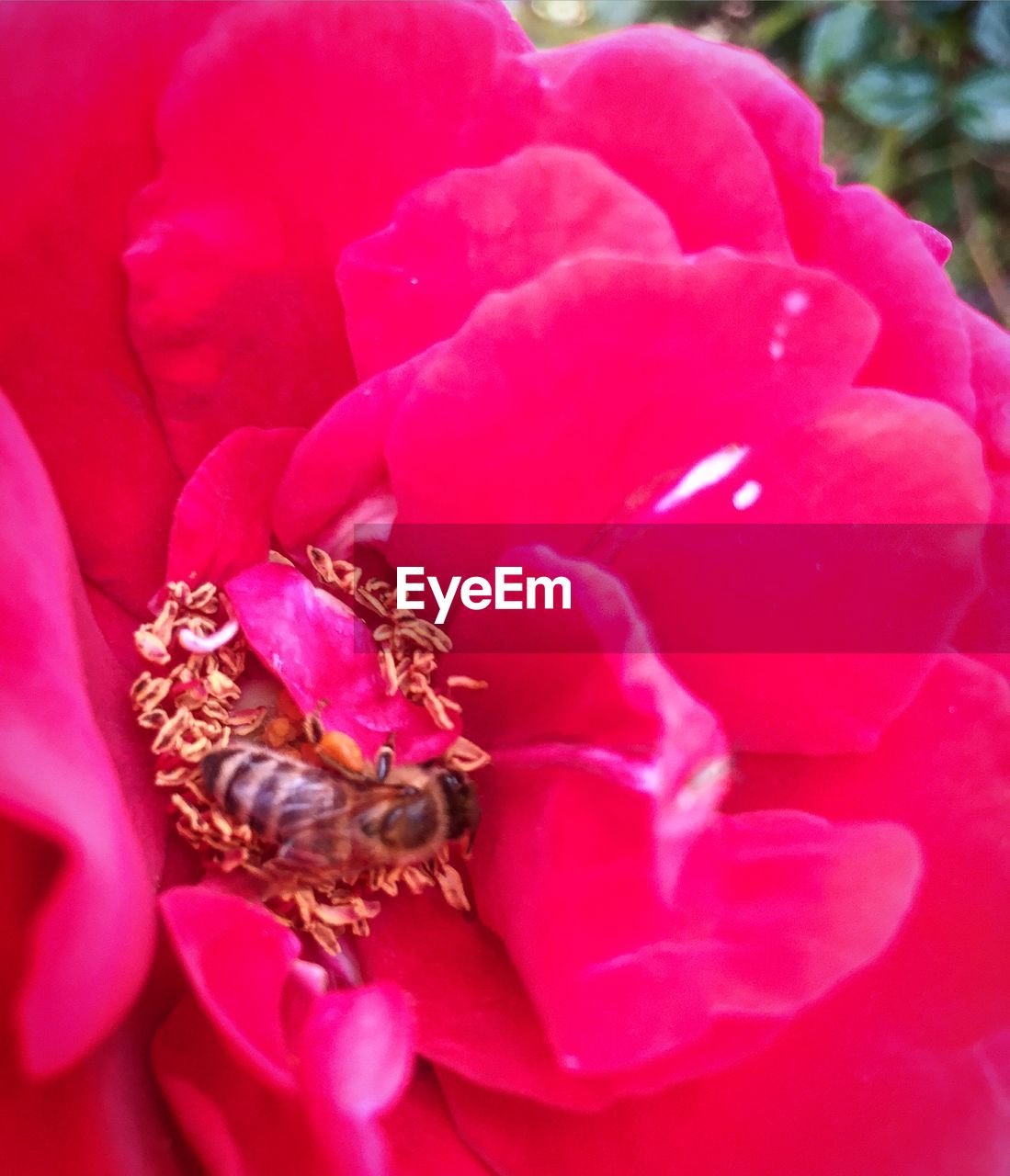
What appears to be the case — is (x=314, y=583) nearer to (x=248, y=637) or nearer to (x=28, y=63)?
(x=248, y=637)

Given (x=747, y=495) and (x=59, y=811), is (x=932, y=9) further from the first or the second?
(x=59, y=811)

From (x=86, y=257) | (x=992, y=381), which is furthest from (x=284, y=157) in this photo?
(x=992, y=381)

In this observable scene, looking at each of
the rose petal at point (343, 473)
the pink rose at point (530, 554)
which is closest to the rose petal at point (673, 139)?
the pink rose at point (530, 554)

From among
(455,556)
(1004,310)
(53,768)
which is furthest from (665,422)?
(1004,310)

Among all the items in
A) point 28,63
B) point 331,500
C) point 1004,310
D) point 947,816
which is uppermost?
point 28,63

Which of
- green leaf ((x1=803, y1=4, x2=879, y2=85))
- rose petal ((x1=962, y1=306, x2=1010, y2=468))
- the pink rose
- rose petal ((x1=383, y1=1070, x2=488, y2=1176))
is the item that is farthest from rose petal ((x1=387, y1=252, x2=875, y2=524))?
green leaf ((x1=803, y1=4, x2=879, y2=85))

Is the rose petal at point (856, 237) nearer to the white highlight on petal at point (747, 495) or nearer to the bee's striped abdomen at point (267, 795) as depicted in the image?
the white highlight on petal at point (747, 495)
